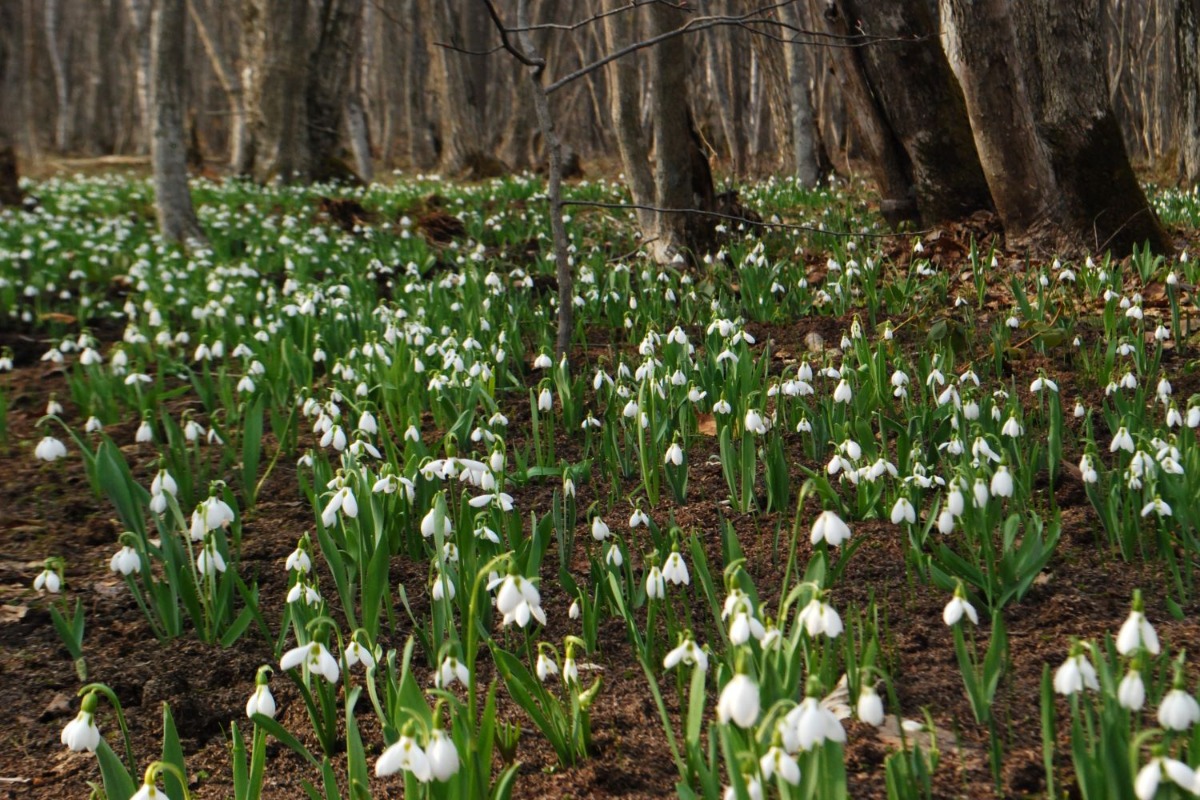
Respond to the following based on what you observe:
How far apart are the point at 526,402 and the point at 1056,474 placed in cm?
199

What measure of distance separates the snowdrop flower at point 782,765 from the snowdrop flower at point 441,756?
0.37 m

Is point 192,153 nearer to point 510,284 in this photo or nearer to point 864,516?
point 510,284

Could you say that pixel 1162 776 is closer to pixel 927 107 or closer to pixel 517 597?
pixel 517 597

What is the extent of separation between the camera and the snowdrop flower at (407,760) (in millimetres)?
1376

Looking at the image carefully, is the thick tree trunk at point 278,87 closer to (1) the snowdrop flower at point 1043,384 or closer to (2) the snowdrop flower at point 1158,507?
(1) the snowdrop flower at point 1043,384

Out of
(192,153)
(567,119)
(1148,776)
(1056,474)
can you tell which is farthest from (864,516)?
(567,119)

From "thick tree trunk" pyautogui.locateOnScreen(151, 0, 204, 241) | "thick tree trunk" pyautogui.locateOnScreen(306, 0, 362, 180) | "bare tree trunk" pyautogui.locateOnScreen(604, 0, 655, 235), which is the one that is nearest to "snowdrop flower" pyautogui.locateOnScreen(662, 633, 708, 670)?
"bare tree trunk" pyautogui.locateOnScreen(604, 0, 655, 235)

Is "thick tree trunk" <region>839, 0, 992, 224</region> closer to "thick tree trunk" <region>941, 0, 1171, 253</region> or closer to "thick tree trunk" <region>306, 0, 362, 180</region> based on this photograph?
"thick tree trunk" <region>941, 0, 1171, 253</region>

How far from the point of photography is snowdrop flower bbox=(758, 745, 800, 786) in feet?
4.30

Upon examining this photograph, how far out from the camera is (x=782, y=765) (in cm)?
131

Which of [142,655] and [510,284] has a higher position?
[510,284]

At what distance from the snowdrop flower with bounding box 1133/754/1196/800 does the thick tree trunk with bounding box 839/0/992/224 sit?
5285 millimetres

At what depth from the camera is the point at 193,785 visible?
2.01 m

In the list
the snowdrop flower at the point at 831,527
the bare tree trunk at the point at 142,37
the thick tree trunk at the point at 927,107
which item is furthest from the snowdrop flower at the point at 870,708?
the bare tree trunk at the point at 142,37
